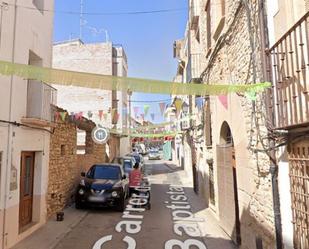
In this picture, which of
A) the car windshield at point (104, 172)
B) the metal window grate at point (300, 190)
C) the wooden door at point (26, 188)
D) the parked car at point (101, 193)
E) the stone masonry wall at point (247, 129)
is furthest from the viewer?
the car windshield at point (104, 172)

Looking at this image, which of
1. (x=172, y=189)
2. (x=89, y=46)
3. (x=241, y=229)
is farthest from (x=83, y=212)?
(x=89, y=46)

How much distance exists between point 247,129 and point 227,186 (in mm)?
2949

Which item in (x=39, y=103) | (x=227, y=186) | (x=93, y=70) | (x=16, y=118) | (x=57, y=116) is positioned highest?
(x=93, y=70)

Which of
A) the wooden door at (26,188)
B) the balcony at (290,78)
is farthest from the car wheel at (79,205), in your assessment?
the balcony at (290,78)

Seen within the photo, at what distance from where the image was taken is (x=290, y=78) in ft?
14.6

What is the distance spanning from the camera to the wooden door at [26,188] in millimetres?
8867

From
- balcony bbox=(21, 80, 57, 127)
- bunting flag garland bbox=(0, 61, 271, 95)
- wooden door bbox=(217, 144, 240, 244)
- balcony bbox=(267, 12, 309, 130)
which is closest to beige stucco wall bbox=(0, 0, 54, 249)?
balcony bbox=(21, 80, 57, 127)

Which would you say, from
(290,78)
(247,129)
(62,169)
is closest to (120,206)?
(62,169)

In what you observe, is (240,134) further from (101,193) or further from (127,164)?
(127,164)

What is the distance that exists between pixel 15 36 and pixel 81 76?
371 cm

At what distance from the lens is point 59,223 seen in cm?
1023

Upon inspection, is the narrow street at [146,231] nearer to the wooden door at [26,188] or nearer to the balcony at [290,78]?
the wooden door at [26,188]

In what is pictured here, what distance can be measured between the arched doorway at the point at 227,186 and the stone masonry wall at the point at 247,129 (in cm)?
63

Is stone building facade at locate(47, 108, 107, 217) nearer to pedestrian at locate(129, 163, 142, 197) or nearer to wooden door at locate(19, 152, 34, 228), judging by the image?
wooden door at locate(19, 152, 34, 228)
